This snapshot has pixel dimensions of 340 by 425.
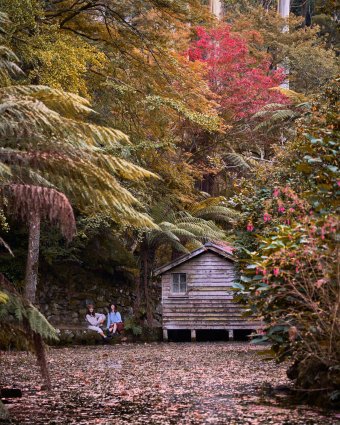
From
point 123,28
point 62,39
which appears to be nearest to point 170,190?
point 123,28

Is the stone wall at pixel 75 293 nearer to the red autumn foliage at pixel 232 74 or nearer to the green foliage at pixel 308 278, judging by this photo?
the red autumn foliage at pixel 232 74

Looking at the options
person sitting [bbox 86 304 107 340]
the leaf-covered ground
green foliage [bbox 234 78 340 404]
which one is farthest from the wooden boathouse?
green foliage [bbox 234 78 340 404]

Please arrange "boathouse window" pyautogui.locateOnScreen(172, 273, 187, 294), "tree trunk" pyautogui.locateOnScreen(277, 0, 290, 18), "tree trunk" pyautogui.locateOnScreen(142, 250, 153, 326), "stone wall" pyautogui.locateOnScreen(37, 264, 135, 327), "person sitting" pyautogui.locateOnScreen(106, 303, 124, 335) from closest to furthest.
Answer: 1. "person sitting" pyautogui.locateOnScreen(106, 303, 124, 335)
2. "stone wall" pyautogui.locateOnScreen(37, 264, 135, 327)
3. "boathouse window" pyautogui.locateOnScreen(172, 273, 187, 294)
4. "tree trunk" pyautogui.locateOnScreen(142, 250, 153, 326)
5. "tree trunk" pyautogui.locateOnScreen(277, 0, 290, 18)

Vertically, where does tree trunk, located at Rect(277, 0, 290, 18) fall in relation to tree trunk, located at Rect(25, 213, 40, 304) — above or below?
above

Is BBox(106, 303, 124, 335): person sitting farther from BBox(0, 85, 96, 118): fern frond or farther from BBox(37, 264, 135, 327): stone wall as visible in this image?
BBox(0, 85, 96, 118): fern frond

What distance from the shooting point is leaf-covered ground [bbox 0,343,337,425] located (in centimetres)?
738

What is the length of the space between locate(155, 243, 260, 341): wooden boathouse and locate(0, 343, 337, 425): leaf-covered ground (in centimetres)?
851

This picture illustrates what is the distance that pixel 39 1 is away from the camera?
15562 millimetres

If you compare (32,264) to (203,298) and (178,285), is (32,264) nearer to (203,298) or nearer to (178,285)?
(178,285)

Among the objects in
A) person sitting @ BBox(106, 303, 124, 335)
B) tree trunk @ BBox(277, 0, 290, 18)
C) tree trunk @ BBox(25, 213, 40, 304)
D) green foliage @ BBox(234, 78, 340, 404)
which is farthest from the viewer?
tree trunk @ BBox(277, 0, 290, 18)

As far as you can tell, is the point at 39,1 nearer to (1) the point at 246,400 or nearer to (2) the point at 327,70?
(1) the point at 246,400

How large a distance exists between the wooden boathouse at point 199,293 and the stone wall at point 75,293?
Result: 1.58m

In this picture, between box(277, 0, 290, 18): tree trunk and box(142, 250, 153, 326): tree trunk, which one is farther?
box(277, 0, 290, 18): tree trunk

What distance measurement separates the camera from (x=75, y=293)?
2445cm
